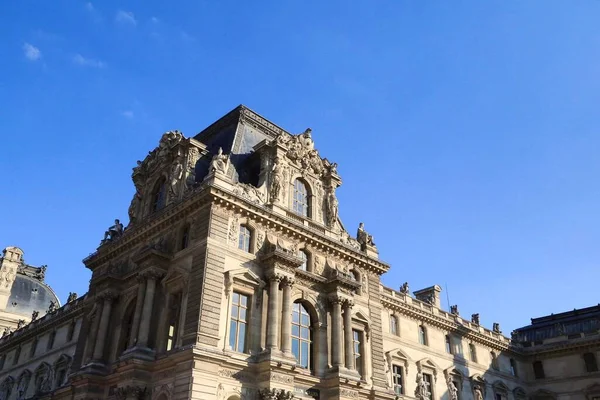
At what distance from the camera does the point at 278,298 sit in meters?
31.8

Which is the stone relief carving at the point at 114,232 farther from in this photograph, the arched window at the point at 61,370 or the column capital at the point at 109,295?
the arched window at the point at 61,370

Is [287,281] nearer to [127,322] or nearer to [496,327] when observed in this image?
[127,322]

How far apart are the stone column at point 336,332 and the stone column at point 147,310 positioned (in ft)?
37.4

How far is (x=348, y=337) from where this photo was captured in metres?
34.5

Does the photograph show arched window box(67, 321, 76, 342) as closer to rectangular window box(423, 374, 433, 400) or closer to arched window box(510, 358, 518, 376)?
rectangular window box(423, 374, 433, 400)

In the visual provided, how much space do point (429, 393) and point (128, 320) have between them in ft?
88.7

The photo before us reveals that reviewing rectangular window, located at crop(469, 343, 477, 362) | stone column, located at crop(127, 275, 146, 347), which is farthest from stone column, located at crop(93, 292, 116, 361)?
rectangular window, located at crop(469, 343, 477, 362)

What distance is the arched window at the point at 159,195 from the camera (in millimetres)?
37031

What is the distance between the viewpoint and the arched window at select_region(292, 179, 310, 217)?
123ft

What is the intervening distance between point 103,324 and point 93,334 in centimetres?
125

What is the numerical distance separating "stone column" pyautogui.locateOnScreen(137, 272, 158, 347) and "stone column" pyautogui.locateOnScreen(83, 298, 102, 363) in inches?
235

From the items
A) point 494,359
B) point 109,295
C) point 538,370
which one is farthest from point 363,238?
point 538,370

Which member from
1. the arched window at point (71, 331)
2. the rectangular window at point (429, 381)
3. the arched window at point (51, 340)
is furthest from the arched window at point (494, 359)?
the arched window at point (51, 340)

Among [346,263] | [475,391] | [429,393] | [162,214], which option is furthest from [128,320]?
[475,391]
